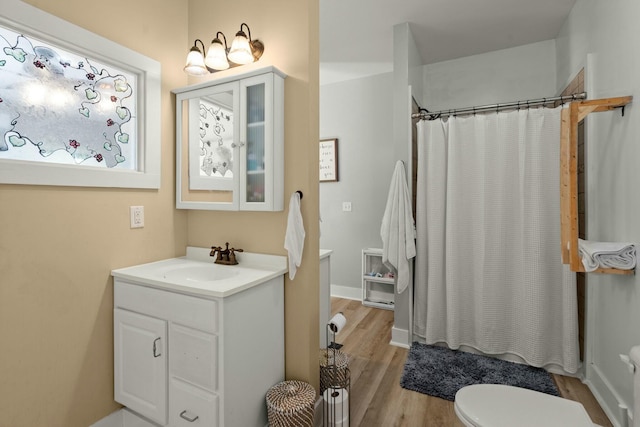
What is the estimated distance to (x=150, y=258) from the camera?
1877 mm

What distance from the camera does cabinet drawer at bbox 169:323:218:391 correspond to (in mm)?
1345

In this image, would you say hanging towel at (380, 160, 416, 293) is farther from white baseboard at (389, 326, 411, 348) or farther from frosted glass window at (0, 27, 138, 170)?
frosted glass window at (0, 27, 138, 170)

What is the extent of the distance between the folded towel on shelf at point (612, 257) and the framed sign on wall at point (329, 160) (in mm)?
2722

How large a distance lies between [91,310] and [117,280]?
0.58 feet

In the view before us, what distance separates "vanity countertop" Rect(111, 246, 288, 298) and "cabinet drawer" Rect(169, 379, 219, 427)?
435 mm

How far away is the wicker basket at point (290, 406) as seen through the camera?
1449 mm

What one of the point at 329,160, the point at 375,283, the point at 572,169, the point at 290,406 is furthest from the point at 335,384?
the point at 329,160

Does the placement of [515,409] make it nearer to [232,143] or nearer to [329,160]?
[232,143]

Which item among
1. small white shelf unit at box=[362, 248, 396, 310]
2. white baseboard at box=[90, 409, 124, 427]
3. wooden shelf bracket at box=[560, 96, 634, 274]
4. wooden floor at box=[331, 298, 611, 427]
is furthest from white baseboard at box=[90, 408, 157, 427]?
small white shelf unit at box=[362, 248, 396, 310]

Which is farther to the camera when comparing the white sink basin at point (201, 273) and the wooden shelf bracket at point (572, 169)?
the white sink basin at point (201, 273)

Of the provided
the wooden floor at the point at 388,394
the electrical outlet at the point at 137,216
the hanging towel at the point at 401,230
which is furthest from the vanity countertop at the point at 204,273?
the hanging towel at the point at 401,230

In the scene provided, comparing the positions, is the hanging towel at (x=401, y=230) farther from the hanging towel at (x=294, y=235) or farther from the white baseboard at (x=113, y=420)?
the white baseboard at (x=113, y=420)

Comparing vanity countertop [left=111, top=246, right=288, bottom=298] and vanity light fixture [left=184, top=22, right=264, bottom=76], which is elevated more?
vanity light fixture [left=184, top=22, right=264, bottom=76]

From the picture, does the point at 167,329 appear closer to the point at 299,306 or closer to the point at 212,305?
A: the point at 212,305
